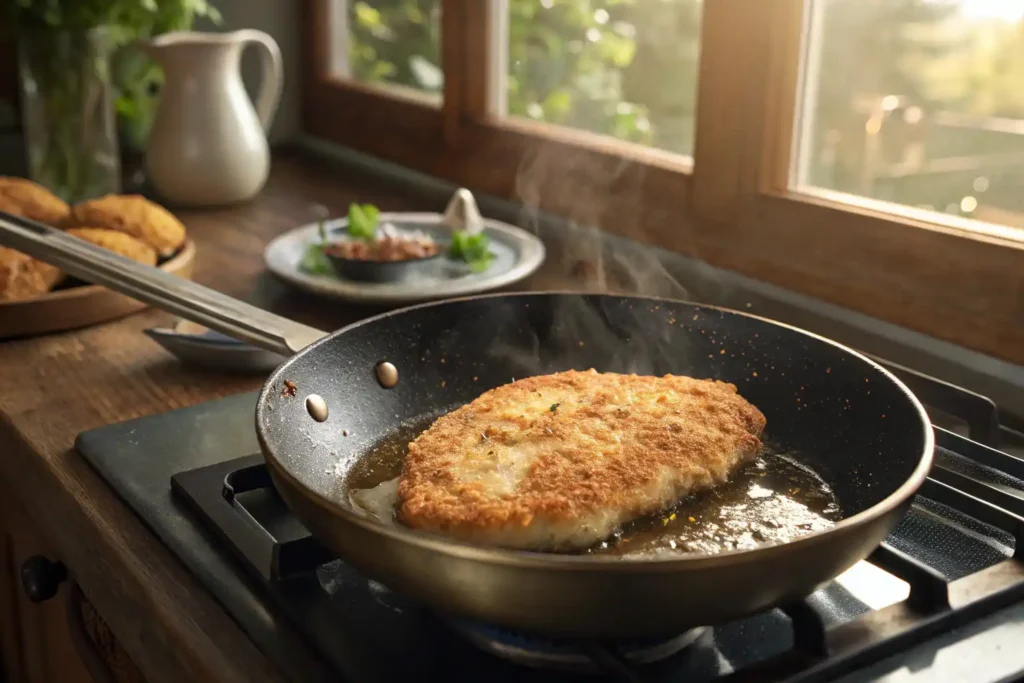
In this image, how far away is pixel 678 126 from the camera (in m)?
1.48

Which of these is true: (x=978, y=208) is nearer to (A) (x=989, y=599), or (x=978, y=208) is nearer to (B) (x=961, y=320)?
(B) (x=961, y=320)

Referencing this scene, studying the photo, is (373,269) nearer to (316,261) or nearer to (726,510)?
(316,261)

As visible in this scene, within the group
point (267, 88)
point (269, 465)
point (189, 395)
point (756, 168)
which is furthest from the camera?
point (267, 88)

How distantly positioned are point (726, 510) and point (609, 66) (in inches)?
39.9

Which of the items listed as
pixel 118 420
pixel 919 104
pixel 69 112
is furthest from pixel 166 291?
pixel 69 112

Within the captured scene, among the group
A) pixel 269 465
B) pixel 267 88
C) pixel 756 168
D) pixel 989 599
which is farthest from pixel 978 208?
pixel 267 88

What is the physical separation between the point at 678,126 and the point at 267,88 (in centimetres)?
82

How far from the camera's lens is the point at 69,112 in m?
1.81

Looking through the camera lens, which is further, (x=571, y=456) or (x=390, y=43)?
(x=390, y=43)

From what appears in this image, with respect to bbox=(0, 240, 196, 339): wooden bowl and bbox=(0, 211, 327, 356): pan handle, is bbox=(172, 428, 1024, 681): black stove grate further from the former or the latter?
bbox=(0, 240, 196, 339): wooden bowl

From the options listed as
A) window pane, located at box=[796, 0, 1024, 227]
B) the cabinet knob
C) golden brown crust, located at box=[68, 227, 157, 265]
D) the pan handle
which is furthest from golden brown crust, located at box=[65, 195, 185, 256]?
window pane, located at box=[796, 0, 1024, 227]

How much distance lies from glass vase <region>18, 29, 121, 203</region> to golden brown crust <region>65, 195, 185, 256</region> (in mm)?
444

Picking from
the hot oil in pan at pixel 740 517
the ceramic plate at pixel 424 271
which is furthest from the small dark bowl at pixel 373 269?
the hot oil in pan at pixel 740 517

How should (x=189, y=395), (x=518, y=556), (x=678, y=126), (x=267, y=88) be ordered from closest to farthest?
(x=518, y=556) → (x=189, y=395) → (x=678, y=126) → (x=267, y=88)
